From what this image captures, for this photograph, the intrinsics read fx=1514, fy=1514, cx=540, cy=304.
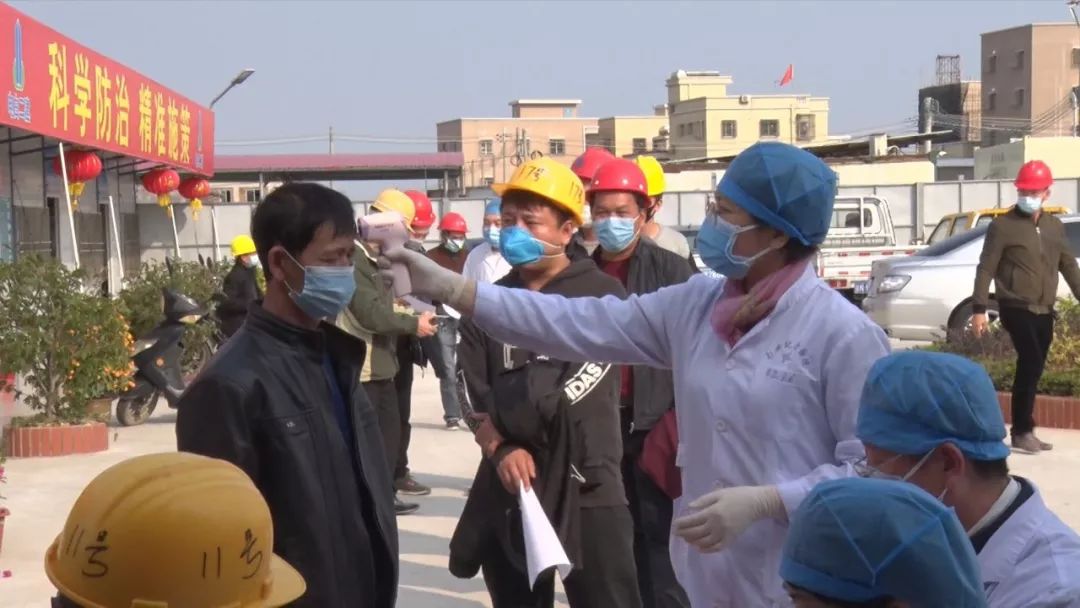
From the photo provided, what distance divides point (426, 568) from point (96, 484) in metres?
5.98

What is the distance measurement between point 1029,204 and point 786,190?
7.63 m

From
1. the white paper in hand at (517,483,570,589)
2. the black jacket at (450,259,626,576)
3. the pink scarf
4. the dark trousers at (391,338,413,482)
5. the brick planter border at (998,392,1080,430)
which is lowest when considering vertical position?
the brick planter border at (998,392,1080,430)

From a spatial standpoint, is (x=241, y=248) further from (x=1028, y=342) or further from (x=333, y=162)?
(x=333, y=162)

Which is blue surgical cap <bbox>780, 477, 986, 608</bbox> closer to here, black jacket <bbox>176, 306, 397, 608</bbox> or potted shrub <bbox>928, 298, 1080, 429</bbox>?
black jacket <bbox>176, 306, 397, 608</bbox>

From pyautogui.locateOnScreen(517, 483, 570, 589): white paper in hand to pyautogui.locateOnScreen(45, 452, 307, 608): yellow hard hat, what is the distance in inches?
102

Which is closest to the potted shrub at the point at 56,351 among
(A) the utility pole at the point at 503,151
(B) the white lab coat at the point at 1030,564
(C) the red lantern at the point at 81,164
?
(C) the red lantern at the point at 81,164

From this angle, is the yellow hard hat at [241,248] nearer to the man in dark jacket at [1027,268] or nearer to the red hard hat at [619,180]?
the man in dark jacket at [1027,268]

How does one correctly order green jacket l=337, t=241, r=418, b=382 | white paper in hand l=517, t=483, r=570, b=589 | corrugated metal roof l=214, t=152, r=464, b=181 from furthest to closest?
corrugated metal roof l=214, t=152, r=464, b=181, green jacket l=337, t=241, r=418, b=382, white paper in hand l=517, t=483, r=570, b=589

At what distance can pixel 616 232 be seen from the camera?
601 centimetres

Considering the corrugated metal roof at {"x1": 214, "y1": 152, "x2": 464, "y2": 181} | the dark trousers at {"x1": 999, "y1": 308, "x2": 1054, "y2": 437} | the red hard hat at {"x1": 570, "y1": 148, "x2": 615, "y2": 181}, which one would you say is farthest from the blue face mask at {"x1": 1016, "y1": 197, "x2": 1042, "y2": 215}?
the corrugated metal roof at {"x1": 214, "y1": 152, "x2": 464, "y2": 181}

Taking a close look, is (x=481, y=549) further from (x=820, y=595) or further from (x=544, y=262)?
(x=820, y=595)

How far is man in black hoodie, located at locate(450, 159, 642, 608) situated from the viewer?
16.3 ft

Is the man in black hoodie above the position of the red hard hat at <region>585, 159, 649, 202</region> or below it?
below

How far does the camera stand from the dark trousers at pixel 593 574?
16.3 feet
